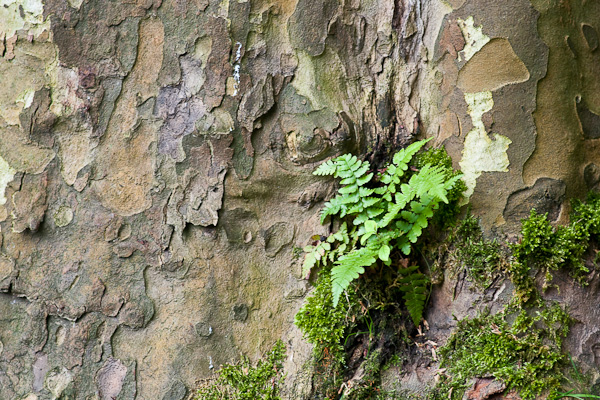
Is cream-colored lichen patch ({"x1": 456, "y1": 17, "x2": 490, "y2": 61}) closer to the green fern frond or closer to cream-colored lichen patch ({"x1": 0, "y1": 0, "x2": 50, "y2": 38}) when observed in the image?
the green fern frond

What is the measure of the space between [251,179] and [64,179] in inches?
49.2

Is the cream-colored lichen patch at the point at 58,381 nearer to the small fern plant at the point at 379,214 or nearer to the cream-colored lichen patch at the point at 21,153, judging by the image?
the cream-colored lichen patch at the point at 21,153

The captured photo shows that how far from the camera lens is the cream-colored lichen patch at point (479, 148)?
294 centimetres

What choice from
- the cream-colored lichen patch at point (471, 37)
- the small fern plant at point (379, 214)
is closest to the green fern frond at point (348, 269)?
the small fern plant at point (379, 214)

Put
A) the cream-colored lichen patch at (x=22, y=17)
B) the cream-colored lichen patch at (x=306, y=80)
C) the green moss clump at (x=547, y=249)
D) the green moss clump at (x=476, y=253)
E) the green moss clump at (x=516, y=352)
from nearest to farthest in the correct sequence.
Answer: the green moss clump at (x=516, y=352) → the green moss clump at (x=547, y=249) → the green moss clump at (x=476, y=253) → the cream-colored lichen patch at (x=22, y=17) → the cream-colored lichen patch at (x=306, y=80)

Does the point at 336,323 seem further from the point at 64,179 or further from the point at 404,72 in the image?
the point at 64,179

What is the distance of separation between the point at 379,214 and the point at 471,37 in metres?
1.26

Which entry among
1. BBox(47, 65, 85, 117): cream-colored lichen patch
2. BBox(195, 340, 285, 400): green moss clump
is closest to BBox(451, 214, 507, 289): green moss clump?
BBox(195, 340, 285, 400): green moss clump

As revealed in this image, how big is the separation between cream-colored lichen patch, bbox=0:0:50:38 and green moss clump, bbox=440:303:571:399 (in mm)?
3356

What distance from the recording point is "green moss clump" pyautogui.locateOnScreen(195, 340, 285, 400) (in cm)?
313

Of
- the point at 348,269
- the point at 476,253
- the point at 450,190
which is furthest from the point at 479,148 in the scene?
the point at 348,269

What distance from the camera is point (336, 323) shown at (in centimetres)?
316

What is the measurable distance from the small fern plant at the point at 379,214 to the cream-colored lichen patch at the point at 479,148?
132mm

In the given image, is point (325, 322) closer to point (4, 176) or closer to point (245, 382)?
point (245, 382)
